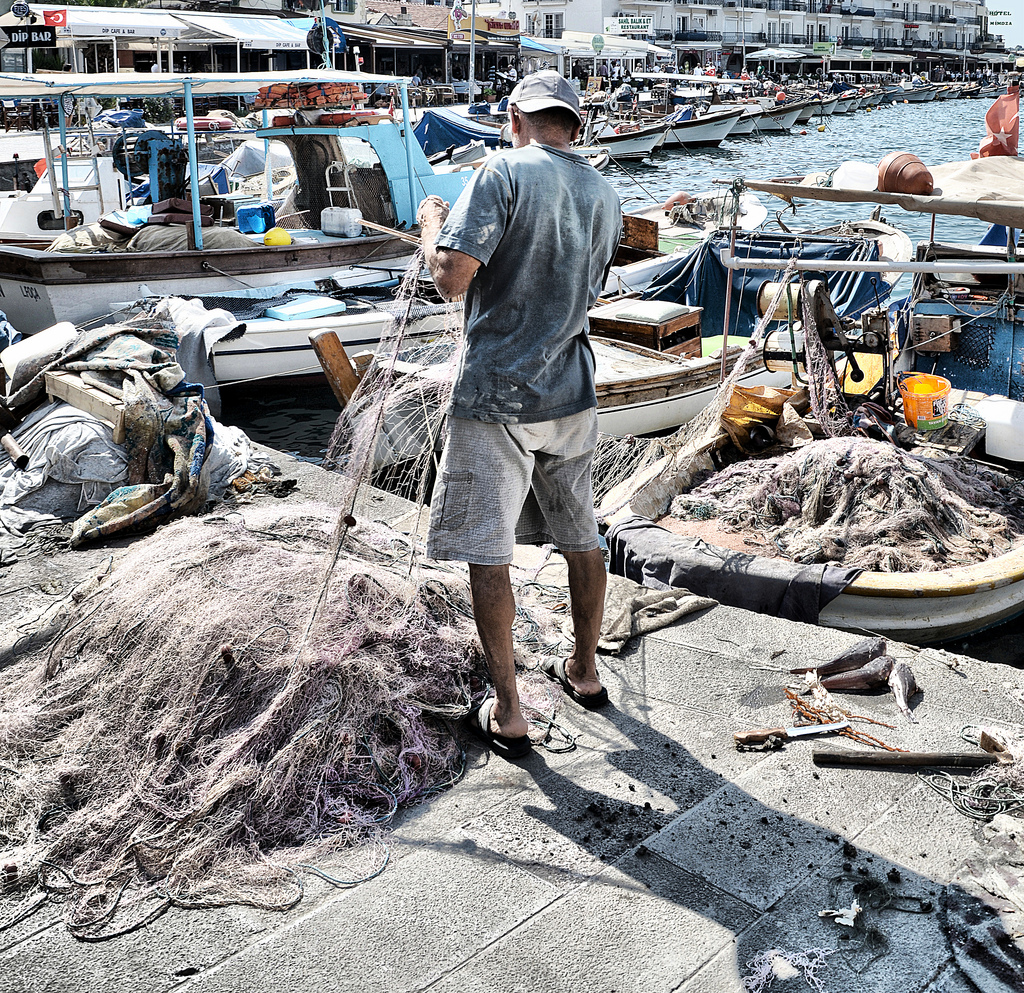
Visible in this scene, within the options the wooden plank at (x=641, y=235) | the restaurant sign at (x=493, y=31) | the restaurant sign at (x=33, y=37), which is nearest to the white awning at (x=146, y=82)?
the restaurant sign at (x=33, y=37)

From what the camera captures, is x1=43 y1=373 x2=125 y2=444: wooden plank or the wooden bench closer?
x1=43 y1=373 x2=125 y2=444: wooden plank

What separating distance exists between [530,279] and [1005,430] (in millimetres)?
5182

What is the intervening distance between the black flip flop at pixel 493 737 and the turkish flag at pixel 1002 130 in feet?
24.1

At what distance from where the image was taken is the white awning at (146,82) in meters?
10.8

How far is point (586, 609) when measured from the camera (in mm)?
3455

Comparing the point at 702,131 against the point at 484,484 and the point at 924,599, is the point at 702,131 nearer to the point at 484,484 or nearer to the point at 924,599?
the point at 924,599

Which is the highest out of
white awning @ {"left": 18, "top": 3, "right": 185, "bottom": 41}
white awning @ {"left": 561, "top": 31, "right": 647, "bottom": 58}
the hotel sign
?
the hotel sign

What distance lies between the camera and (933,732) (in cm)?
345

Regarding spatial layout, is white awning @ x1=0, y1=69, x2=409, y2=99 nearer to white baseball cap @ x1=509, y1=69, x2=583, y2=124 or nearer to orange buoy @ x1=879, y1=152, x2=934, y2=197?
orange buoy @ x1=879, y1=152, x2=934, y2=197

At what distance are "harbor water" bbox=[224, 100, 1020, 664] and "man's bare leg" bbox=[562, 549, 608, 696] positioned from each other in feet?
11.0

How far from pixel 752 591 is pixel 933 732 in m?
1.83

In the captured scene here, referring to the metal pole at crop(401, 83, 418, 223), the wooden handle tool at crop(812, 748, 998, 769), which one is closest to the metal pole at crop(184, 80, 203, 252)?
the metal pole at crop(401, 83, 418, 223)

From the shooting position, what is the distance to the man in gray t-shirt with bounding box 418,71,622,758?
2924 millimetres

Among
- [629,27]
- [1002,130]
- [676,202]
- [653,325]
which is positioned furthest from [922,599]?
[629,27]
